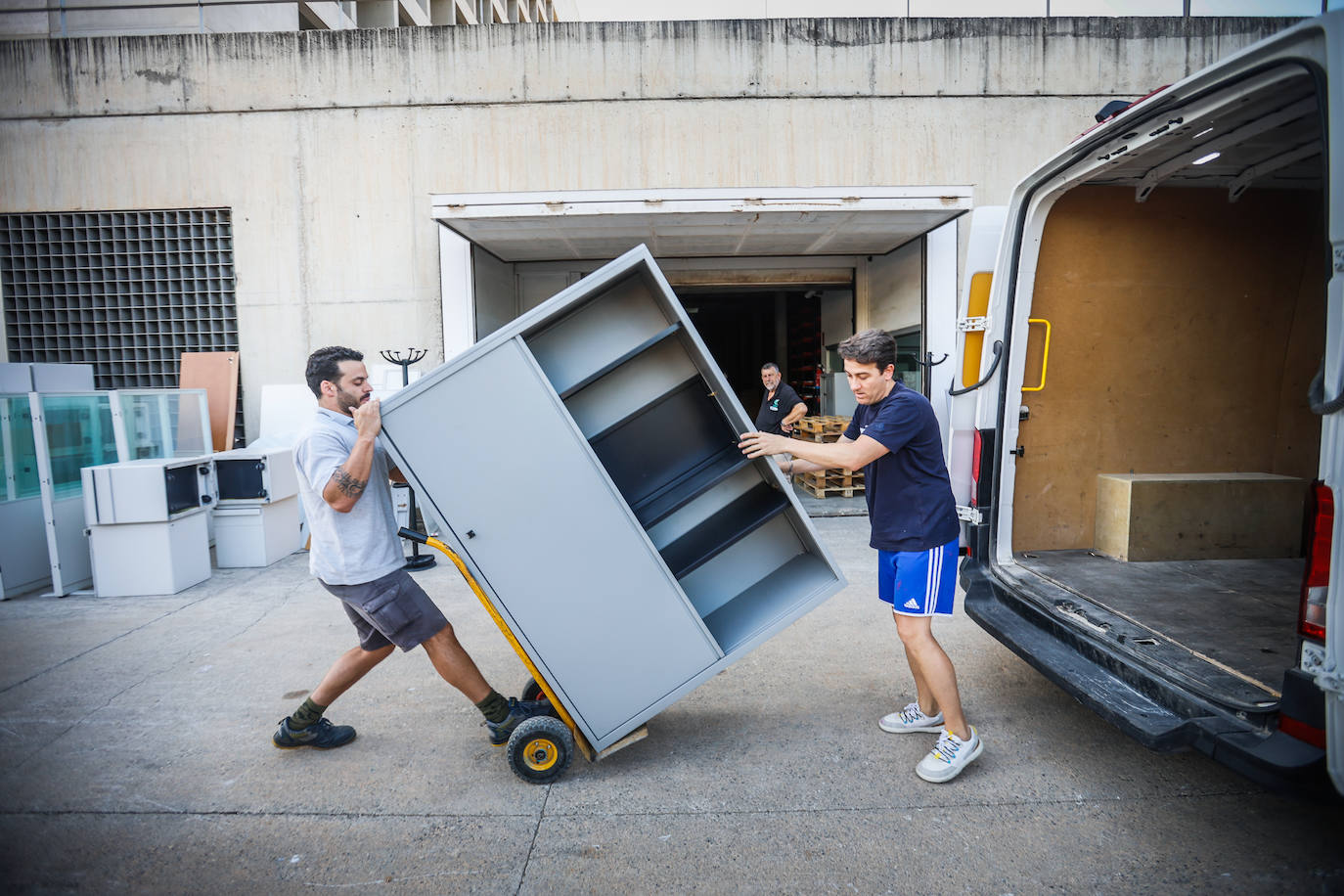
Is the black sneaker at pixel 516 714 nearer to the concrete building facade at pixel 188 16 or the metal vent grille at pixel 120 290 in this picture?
the metal vent grille at pixel 120 290

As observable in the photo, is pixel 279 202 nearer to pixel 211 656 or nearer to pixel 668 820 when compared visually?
pixel 211 656

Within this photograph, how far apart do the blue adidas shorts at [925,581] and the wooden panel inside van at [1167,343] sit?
161 centimetres

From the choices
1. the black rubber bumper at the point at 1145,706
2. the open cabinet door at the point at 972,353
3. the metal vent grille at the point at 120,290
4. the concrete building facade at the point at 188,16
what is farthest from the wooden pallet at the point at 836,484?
the concrete building facade at the point at 188,16

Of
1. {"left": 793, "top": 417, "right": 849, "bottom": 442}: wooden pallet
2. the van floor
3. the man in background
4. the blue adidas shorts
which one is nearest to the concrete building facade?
the man in background

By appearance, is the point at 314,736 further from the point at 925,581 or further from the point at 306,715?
the point at 925,581

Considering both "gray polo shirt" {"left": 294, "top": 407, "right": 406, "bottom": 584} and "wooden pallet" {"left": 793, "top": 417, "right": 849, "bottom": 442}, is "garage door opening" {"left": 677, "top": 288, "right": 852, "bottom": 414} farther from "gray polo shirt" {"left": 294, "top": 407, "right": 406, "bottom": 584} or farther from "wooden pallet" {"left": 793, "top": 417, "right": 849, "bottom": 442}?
"gray polo shirt" {"left": 294, "top": 407, "right": 406, "bottom": 584}

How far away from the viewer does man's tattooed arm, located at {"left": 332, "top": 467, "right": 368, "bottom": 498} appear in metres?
2.72

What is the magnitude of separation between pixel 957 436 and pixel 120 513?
6050mm

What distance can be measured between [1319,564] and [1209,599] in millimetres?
1885

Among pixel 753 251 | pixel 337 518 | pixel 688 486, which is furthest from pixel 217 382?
pixel 688 486

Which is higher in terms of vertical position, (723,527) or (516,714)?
(723,527)

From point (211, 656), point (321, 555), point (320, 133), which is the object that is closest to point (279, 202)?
point (320, 133)

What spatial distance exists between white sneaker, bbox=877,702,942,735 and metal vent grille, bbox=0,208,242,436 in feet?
27.1

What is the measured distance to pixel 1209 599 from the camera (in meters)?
3.59
